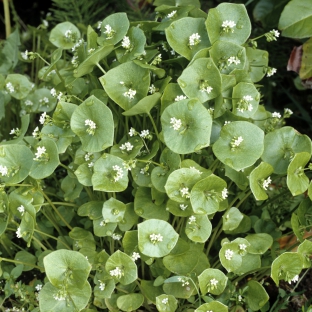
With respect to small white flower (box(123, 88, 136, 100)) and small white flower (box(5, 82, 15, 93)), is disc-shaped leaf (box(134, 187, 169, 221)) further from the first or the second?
small white flower (box(5, 82, 15, 93))

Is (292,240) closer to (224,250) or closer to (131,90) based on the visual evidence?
(224,250)

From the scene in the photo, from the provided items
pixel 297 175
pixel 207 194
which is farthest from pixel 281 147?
pixel 207 194

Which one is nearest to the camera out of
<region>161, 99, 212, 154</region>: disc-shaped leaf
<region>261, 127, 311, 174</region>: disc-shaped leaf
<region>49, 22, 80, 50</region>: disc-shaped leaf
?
<region>161, 99, 212, 154</region>: disc-shaped leaf

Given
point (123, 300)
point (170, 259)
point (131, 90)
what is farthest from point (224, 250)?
point (131, 90)

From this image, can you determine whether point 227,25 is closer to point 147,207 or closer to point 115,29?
point 115,29

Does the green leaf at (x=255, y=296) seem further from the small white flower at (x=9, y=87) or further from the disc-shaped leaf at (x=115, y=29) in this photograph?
the small white flower at (x=9, y=87)

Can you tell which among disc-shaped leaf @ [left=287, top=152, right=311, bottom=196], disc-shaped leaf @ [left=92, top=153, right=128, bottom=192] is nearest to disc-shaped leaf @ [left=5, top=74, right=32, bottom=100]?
disc-shaped leaf @ [left=92, top=153, right=128, bottom=192]

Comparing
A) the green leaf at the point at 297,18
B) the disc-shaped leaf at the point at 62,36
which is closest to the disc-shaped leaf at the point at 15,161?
the disc-shaped leaf at the point at 62,36
